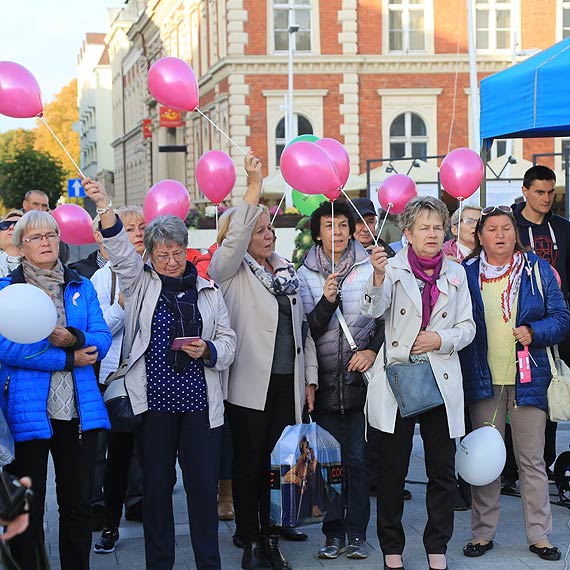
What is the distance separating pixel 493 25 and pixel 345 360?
3350 cm

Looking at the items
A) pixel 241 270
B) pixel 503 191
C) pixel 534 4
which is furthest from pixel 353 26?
pixel 241 270

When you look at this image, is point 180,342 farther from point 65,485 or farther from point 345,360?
point 345,360

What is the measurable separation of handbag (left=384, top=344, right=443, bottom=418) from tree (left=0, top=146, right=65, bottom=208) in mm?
50510

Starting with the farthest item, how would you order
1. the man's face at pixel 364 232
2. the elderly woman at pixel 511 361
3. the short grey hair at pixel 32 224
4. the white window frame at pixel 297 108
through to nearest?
the white window frame at pixel 297 108 → the man's face at pixel 364 232 → the elderly woman at pixel 511 361 → the short grey hair at pixel 32 224

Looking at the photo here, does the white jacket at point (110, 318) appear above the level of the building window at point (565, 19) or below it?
below

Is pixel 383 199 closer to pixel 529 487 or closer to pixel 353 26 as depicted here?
pixel 529 487

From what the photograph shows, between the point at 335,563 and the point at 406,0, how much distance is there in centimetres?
3423

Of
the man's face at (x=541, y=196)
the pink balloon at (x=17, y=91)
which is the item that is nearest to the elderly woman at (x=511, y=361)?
the man's face at (x=541, y=196)

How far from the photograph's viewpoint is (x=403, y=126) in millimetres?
38094

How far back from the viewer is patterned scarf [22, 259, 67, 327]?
5297 millimetres

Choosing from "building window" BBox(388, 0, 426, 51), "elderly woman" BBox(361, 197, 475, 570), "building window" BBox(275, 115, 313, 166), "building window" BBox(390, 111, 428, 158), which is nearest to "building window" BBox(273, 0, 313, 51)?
"building window" BBox(275, 115, 313, 166)

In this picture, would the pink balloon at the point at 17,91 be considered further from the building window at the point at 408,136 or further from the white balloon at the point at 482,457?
the building window at the point at 408,136

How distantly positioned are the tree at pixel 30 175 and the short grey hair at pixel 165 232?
5032 cm

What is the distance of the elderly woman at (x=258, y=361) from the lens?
19.7ft
